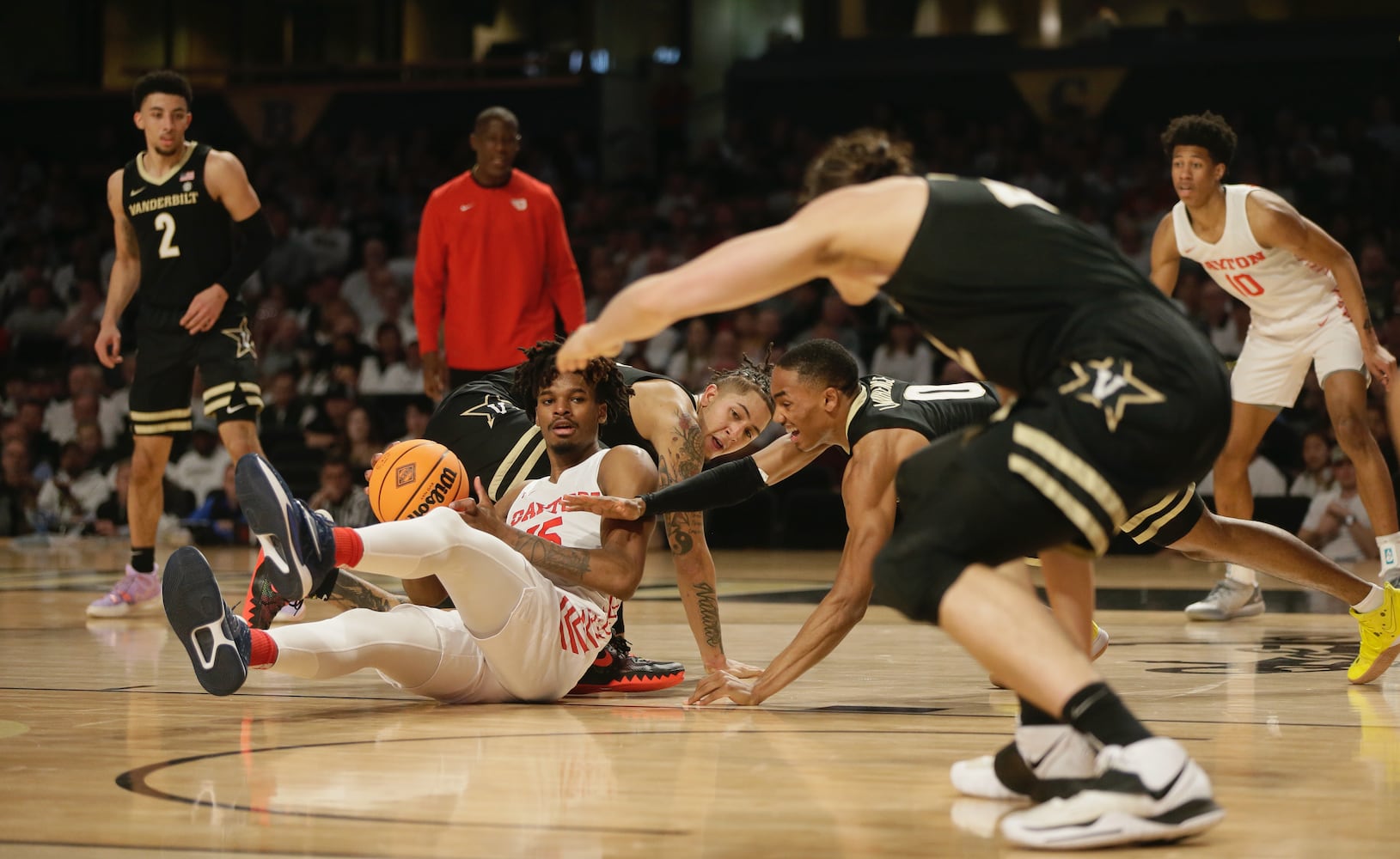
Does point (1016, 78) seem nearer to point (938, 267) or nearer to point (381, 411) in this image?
point (381, 411)

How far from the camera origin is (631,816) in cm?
275

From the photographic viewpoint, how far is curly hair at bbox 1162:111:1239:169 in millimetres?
5910

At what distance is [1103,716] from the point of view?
2584 mm

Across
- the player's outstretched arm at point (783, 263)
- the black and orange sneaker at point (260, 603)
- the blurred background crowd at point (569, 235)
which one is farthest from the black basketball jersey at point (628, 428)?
the blurred background crowd at point (569, 235)

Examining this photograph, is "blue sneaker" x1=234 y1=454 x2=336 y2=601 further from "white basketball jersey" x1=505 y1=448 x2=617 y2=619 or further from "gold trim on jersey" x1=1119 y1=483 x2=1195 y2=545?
"gold trim on jersey" x1=1119 y1=483 x2=1195 y2=545

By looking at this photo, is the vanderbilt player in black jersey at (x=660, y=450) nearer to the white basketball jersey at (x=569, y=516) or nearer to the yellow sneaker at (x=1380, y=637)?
the white basketball jersey at (x=569, y=516)

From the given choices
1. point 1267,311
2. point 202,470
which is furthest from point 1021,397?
point 202,470

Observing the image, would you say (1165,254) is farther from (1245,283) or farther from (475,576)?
(475,576)

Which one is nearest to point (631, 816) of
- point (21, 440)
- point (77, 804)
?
point (77, 804)

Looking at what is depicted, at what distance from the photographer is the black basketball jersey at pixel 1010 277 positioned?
2.78 meters

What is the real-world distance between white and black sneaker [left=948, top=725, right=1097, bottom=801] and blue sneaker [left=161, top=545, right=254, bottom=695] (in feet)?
5.49

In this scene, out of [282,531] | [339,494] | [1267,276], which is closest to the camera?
[282,531]

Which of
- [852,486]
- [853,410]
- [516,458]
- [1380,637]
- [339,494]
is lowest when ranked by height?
[339,494]

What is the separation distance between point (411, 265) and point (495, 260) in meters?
7.15
